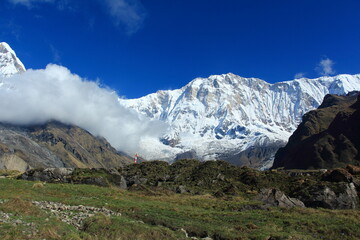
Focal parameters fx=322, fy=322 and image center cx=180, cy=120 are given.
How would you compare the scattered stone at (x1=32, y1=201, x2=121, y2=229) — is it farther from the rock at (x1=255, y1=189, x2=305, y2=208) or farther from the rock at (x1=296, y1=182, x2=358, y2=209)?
the rock at (x1=296, y1=182, x2=358, y2=209)

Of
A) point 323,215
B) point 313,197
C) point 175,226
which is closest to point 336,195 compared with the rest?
point 313,197

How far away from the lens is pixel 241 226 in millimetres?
28328

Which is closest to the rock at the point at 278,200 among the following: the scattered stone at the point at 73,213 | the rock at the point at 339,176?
the rock at the point at 339,176

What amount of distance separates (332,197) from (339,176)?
14525 millimetres

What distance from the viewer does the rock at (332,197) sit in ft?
143

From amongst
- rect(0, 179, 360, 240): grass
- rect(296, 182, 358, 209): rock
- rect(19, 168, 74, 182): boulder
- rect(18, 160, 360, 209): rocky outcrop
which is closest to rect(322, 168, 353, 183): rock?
rect(18, 160, 360, 209): rocky outcrop

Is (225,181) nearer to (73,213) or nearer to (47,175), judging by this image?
(47,175)

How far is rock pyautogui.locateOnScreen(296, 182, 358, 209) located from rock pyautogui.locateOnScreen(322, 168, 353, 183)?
6938 mm

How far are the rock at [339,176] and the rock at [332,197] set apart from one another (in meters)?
6.94

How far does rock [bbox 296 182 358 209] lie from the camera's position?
43719mm

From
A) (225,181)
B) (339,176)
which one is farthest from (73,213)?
(225,181)

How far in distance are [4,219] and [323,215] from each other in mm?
30133

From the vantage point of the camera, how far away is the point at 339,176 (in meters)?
57.1

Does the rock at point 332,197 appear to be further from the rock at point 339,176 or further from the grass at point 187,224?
the grass at point 187,224
